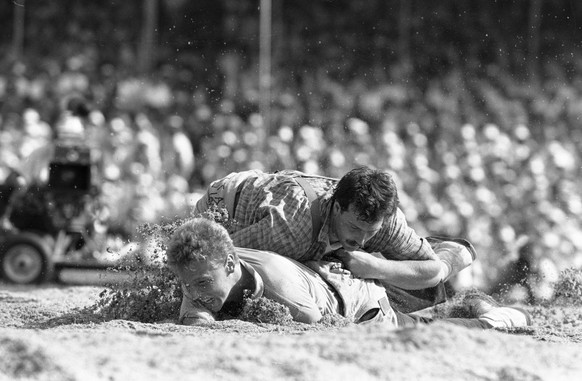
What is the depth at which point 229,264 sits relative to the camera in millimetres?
4707

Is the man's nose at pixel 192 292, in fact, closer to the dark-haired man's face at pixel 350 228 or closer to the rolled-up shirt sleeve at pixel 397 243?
the dark-haired man's face at pixel 350 228

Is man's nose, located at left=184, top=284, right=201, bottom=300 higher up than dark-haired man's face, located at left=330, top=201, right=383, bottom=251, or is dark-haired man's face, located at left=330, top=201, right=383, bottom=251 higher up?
dark-haired man's face, located at left=330, top=201, right=383, bottom=251

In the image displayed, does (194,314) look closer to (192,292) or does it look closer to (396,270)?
(192,292)

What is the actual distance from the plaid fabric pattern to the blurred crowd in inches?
168

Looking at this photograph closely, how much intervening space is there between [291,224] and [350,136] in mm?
7511

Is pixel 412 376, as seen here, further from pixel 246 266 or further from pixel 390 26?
pixel 390 26

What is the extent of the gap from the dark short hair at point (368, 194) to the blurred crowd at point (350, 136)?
4.65m

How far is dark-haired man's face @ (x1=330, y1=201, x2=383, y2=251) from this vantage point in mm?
4914

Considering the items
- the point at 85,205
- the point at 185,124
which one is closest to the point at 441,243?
the point at 85,205

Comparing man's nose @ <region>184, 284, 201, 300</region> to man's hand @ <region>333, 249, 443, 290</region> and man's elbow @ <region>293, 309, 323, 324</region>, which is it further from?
man's hand @ <region>333, 249, 443, 290</region>

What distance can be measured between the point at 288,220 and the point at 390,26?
32.2ft

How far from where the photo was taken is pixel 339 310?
514cm

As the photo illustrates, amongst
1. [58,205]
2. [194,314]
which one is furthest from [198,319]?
[58,205]

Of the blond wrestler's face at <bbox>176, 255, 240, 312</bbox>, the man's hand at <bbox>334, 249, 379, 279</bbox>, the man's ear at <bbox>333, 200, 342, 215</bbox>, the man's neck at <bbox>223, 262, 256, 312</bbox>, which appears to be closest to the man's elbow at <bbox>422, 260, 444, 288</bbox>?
the man's hand at <bbox>334, 249, 379, 279</bbox>
